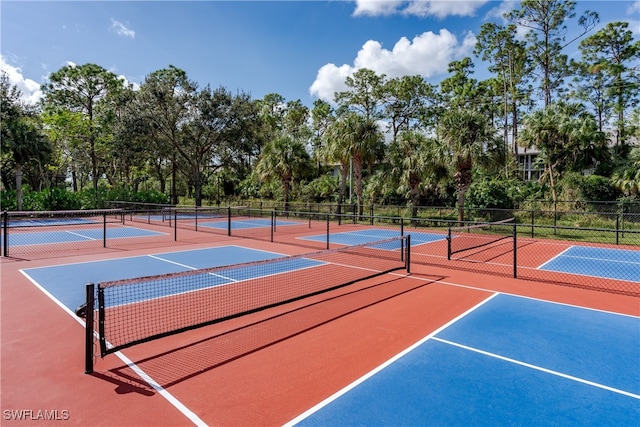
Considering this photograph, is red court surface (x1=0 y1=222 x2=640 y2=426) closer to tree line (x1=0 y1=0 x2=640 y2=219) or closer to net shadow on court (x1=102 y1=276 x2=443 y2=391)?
net shadow on court (x1=102 y1=276 x2=443 y2=391)

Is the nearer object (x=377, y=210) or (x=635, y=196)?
(x=635, y=196)

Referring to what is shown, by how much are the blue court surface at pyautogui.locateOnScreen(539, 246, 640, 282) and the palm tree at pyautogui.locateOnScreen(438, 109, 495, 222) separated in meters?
7.38

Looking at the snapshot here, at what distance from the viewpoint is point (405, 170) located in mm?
24906

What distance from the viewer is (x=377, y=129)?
27.2 meters

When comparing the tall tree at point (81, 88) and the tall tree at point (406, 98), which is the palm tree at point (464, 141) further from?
the tall tree at point (81, 88)

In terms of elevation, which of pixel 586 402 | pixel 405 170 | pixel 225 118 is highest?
pixel 225 118

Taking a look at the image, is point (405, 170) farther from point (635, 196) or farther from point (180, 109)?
point (180, 109)

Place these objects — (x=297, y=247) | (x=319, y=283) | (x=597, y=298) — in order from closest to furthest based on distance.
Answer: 1. (x=597, y=298)
2. (x=319, y=283)
3. (x=297, y=247)

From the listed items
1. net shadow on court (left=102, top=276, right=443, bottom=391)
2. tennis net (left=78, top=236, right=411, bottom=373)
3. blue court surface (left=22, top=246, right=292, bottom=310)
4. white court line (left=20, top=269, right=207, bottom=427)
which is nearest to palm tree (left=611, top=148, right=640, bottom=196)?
tennis net (left=78, top=236, right=411, bottom=373)

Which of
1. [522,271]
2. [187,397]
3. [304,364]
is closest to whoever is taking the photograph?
[187,397]

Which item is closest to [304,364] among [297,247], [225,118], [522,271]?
[522,271]

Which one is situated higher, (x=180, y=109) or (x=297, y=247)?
(x=180, y=109)

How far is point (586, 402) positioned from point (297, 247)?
464 inches

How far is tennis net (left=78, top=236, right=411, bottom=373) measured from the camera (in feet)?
17.3
